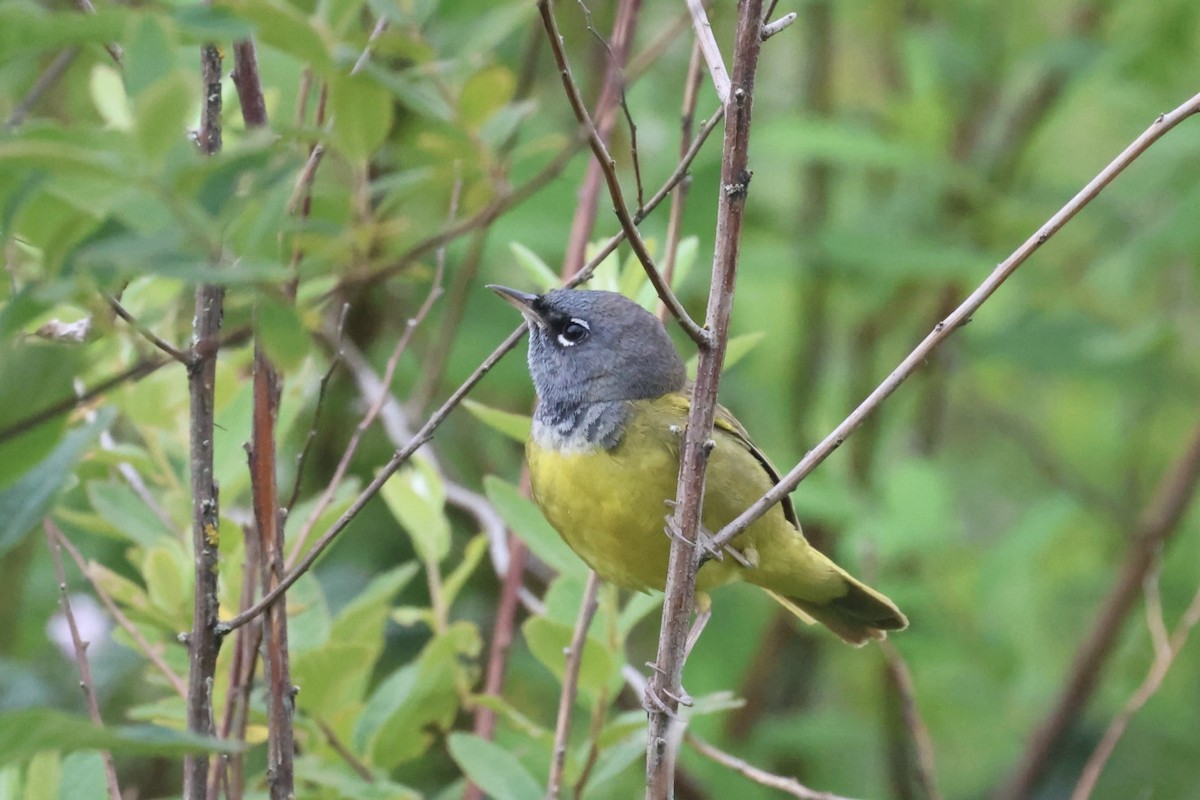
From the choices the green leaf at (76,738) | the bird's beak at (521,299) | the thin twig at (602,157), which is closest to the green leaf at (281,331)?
the green leaf at (76,738)

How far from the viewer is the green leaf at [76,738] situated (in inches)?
50.0

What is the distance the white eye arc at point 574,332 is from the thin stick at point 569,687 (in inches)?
30.1

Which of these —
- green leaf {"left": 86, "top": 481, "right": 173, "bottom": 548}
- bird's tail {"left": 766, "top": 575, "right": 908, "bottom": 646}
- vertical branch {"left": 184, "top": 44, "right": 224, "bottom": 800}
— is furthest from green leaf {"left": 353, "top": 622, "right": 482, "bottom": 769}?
bird's tail {"left": 766, "top": 575, "right": 908, "bottom": 646}

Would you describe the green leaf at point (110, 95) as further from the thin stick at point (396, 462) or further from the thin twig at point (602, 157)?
the thin twig at point (602, 157)

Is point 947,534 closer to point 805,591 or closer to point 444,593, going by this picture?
point 805,591

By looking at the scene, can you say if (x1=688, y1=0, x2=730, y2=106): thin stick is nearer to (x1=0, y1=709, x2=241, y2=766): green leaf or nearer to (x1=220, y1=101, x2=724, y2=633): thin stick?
(x1=220, y1=101, x2=724, y2=633): thin stick

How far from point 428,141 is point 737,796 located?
2.65 metres

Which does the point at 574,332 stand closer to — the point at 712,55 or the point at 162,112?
the point at 712,55

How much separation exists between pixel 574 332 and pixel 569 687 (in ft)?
3.65

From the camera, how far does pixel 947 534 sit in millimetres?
4477

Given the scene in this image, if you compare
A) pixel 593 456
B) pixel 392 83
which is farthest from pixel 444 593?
pixel 392 83

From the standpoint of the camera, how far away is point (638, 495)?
291cm

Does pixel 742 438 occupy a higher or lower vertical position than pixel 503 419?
lower

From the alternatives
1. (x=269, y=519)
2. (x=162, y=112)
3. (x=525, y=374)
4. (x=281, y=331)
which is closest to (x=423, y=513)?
(x=269, y=519)
